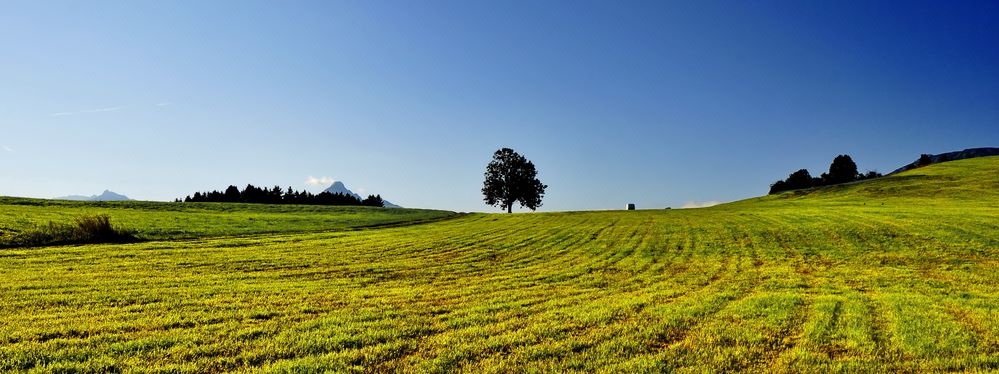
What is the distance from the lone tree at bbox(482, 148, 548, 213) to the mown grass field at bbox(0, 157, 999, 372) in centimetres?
7468

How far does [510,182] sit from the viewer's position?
→ 10206cm

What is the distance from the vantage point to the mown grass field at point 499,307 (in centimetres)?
865

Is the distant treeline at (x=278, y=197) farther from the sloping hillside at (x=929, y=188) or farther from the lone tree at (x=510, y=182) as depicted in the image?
the sloping hillside at (x=929, y=188)

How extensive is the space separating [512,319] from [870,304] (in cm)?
1004

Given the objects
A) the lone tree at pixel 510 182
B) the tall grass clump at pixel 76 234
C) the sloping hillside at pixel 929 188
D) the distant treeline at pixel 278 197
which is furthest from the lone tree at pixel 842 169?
the tall grass clump at pixel 76 234

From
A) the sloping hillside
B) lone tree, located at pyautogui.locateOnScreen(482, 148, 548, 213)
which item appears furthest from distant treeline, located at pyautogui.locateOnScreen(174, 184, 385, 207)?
the sloping hillside

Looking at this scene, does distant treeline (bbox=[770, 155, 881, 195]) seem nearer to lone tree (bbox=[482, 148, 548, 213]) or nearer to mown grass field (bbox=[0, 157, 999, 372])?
lone tree (bbox=[482, 148, 548, 213])

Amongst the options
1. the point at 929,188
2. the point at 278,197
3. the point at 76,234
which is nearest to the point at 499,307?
the point at 76,234

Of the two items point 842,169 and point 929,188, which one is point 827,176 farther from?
point 929,188

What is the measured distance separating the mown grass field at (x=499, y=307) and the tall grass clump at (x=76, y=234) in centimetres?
271

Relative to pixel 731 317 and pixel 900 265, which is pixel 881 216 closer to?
pixel 900 265

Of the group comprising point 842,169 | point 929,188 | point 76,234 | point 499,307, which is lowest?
point 499,307

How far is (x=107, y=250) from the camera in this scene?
22.9 meters

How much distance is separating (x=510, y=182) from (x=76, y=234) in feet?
261
